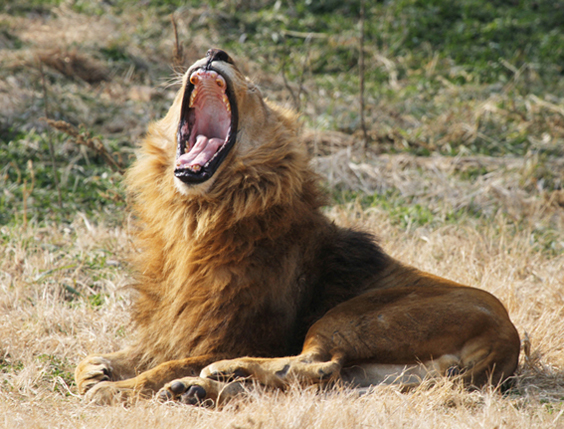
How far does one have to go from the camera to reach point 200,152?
4.08 meters

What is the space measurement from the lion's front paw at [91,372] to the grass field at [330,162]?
0.34ft

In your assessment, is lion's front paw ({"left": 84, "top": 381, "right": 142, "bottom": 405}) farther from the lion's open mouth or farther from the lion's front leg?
the lion's open mouth

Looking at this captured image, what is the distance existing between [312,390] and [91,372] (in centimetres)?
128

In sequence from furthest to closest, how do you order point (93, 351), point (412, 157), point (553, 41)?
point (553, 41) < point (412, 157) < point (93, 351)

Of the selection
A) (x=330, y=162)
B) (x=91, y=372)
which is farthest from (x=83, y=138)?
(x=91, y=372)

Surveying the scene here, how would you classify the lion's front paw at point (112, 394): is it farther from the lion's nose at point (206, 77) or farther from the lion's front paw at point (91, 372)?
the lion's nose at point (206, 77)

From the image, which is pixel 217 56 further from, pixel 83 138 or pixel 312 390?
pixel 83 138

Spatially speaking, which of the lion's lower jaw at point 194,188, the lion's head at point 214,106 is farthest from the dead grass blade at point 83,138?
the lion's lower jaw at point 194,188

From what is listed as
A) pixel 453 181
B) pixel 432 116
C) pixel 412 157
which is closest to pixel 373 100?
pixel 432 116

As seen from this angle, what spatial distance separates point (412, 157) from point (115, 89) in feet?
14.6

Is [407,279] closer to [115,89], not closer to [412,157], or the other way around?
[412,157]

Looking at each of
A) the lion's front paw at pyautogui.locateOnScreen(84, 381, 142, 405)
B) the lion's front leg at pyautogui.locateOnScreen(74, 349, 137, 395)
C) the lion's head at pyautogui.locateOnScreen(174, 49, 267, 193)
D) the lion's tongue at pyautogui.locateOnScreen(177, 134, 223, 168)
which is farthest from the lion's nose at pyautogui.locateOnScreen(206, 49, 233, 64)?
the lion's front paw at pyautogui.locateOnScreen(84, 381, 142, 405)

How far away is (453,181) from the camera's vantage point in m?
7.57

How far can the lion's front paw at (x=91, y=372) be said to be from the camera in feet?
11.8
